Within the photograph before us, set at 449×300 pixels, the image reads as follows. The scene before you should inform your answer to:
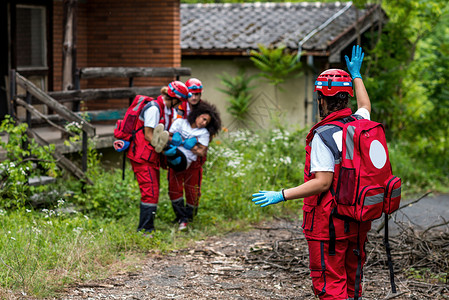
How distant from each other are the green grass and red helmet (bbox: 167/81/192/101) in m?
1.65

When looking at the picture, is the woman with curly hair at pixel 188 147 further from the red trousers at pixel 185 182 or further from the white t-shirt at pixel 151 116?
the white t-shirt at pixel 151 116

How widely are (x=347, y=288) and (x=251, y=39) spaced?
11.8 metres

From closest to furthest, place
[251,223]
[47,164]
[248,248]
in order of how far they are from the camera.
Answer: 1. [248,248]
2. [47,164]
3. [251,223]

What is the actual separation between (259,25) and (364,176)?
13102 millimetres

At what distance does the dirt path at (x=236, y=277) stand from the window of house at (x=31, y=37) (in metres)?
6.21

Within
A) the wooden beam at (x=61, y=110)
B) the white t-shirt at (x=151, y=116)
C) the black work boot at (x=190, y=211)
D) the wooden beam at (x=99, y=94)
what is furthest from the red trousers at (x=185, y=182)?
the wooden beam at (x=99, y=94)

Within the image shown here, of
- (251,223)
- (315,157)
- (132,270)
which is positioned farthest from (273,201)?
(251,223)

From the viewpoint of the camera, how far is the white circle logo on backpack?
13.1 ft

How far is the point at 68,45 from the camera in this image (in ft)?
32.7

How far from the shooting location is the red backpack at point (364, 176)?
13.1 feet

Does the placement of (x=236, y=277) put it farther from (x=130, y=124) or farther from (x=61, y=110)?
(x=61, y=110)

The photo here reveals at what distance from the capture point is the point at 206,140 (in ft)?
24.7

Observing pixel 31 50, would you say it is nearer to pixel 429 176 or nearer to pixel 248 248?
pixel 248 248

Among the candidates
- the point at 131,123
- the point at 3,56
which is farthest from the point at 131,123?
the point at 3,56
